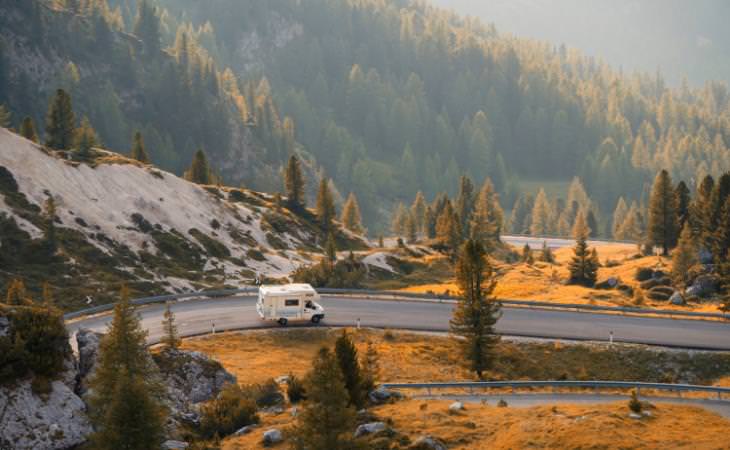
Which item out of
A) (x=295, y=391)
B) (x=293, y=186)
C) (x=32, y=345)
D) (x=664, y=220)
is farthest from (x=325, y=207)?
(x=32, y=345)

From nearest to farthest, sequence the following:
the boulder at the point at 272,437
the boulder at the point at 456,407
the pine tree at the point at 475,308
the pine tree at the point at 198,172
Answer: the boulder at the point at 272,437, the boulder at the point at 456,407, the pine tree at the point at 475,308, the pine tree at the point at 198,172

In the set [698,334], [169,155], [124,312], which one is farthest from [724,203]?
[169,155]

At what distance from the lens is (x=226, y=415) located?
90.2 feet

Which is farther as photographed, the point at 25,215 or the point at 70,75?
the point at 70,75

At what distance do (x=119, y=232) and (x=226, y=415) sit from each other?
1991 inches

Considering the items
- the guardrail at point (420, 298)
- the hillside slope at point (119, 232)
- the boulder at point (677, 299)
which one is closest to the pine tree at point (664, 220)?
the boulder at point (677, 299)

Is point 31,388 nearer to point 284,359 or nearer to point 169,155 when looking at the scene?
point 284,359

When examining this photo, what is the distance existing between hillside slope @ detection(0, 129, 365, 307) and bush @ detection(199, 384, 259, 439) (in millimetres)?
35156

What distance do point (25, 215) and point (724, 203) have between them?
80.3 m

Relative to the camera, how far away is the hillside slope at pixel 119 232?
62.6 meters

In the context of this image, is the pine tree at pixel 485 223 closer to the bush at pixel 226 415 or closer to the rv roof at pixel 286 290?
the rv roof at pixel 286 290

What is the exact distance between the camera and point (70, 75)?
606ft

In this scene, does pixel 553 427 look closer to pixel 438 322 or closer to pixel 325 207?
pixel 438 322

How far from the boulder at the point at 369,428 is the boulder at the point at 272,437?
2.90 m
